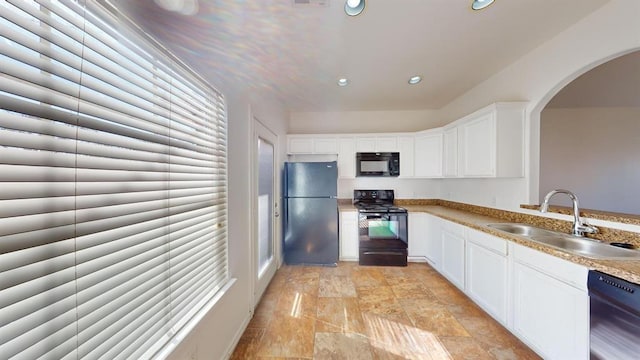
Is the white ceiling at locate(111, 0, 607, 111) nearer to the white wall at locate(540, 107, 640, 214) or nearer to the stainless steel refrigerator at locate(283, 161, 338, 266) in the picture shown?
the stainless steel refrigerator at locate(283, 161, 338, 266)

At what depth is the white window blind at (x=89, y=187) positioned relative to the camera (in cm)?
62

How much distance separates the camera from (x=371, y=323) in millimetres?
2230

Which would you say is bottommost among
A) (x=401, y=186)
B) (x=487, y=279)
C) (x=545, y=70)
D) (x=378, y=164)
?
(x=487, y=279)

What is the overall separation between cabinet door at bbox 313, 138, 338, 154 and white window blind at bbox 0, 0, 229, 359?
2.88 m

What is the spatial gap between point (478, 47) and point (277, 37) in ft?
6.64

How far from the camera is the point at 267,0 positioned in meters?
1.60

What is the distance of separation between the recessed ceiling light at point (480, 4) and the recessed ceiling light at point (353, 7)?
2.77ft

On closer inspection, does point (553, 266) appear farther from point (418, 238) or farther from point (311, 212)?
point (311, 212)

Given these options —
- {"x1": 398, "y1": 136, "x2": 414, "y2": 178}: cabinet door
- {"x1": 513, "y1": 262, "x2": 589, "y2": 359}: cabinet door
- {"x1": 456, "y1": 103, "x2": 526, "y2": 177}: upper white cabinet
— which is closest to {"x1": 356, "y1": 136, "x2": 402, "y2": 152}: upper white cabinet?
{"x1": 398, "y1": 136, "x2": 414, "y2": 178}: cabinet door

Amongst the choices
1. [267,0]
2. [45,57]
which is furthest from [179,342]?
[267,0]

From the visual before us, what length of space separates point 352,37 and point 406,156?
8.21 ft

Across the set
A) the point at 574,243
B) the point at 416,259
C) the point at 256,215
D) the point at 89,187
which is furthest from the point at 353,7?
the point at 416,259

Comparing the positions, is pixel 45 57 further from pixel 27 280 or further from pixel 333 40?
pixel 333 40

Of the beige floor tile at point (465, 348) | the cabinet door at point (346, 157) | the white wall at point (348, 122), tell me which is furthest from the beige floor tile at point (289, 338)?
the white wall at point (348, 122)
